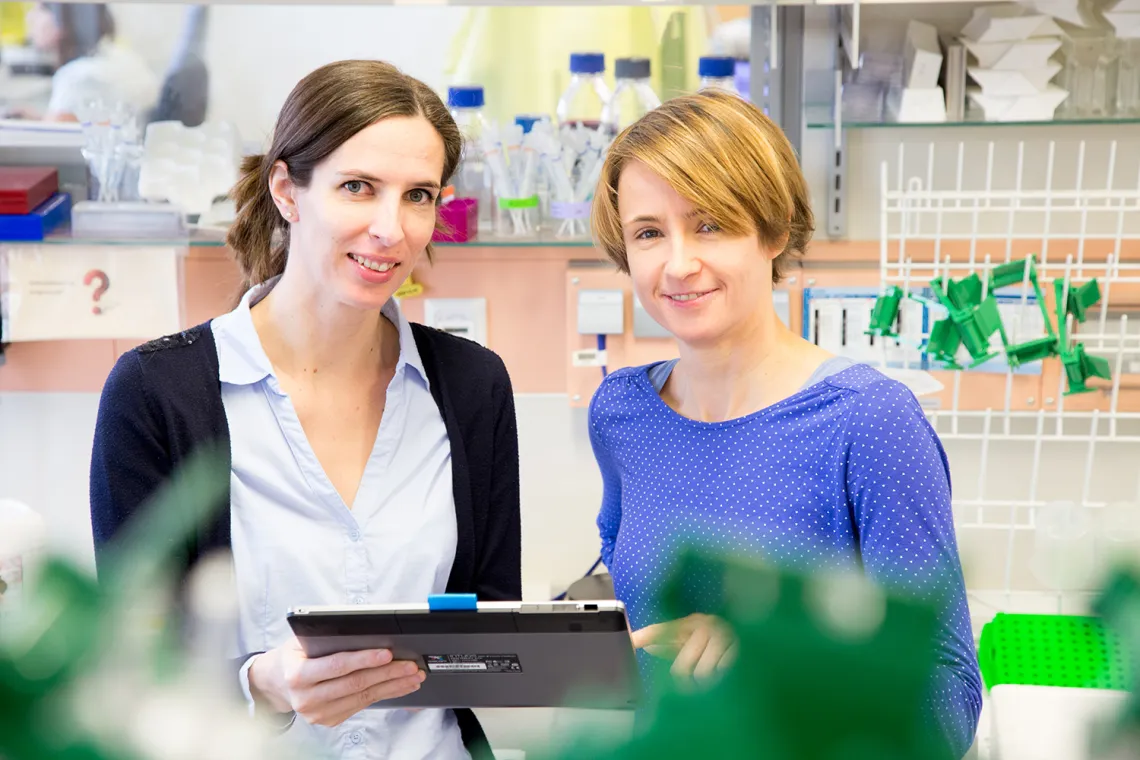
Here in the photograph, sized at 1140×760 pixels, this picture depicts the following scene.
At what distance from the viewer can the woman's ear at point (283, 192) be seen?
1.40m

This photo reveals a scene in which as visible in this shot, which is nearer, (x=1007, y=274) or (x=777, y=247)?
(x=777, y=247)

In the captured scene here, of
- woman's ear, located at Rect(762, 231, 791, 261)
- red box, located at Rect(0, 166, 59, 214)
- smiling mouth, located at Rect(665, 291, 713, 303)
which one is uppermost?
red box, located at Rect(0, 166, 59, 214)

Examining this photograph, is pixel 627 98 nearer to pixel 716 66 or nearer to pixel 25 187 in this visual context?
pixel 716 66

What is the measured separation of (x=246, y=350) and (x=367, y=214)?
24cm

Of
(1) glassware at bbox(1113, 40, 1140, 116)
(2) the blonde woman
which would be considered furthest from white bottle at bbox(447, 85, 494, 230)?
(1) glassware at bbox(1113, 40, 1140, 116)

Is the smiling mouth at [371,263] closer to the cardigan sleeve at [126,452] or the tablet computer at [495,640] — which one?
the cardigan sleeve at [126,452]

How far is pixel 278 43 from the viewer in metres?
2.26

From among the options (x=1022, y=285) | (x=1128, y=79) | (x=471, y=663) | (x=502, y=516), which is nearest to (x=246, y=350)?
(x=502, y=516)

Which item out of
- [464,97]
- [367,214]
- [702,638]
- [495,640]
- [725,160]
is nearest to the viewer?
[702,638]

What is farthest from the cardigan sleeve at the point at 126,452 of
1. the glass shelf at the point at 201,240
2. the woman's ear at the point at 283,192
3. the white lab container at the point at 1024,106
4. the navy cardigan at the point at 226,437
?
the white lab container at the point at 1024,106

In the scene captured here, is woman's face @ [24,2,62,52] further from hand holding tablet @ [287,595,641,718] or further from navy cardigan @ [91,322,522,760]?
hand holding tablet @ [287,595,641,718]

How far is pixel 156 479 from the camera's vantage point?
4.47ft

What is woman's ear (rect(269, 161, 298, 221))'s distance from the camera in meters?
1.40

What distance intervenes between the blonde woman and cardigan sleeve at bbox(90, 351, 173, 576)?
0.55 m
